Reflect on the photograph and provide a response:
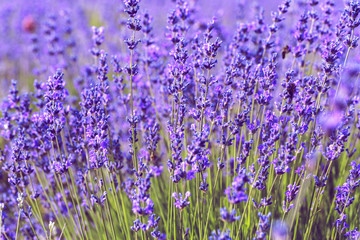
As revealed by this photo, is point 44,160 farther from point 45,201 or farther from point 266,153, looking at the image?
point 266,153

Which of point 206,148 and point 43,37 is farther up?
point 43,37

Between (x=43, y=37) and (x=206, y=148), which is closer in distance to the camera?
(x=206, y=148)

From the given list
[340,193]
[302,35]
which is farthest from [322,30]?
[340,193]

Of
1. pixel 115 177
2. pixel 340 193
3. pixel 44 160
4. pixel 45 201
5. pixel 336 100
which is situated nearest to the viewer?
pixel 340 193

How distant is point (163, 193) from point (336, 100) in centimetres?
158

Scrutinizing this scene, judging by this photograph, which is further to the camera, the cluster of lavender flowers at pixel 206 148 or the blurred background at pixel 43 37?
the blurred background at pixel 43 37

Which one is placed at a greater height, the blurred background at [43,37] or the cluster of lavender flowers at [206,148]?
the blurred background at [43,37]

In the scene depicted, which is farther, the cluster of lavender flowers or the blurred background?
the blurred background

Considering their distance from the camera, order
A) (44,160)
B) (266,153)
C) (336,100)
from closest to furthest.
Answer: (266,153) → (336,100) → (44,160)

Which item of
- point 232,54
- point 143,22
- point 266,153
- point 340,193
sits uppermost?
point 143,22

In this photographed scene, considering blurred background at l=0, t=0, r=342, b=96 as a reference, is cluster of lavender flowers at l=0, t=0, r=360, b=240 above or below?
below

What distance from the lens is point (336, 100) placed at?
2.57 m

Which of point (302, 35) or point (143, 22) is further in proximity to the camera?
point (143, 22)

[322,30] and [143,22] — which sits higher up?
[143,22]
